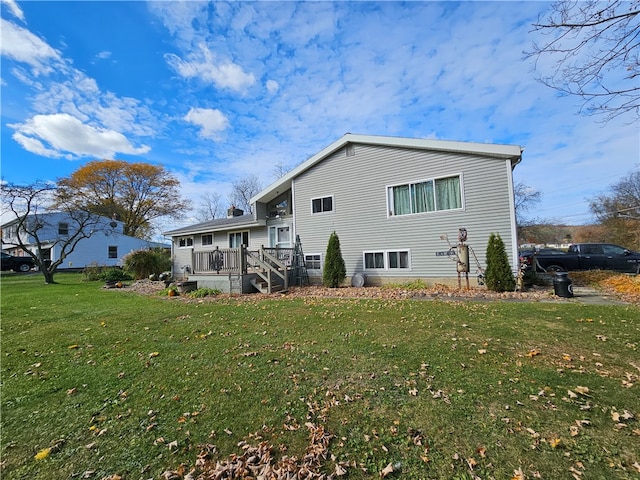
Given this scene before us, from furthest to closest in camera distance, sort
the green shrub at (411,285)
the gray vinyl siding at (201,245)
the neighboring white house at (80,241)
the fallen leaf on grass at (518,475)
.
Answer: the neighboring white house at (80,241)
the gray vinyl siding at (201,245)
the green shrub at (411,285)
the fallen leaf on grass at (518,475)

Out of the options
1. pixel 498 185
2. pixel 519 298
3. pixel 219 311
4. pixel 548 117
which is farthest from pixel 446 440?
pixel 548 117

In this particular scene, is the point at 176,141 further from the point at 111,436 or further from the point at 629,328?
the point at 629,328

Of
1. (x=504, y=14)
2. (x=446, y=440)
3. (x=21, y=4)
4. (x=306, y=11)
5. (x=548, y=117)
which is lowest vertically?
(x=446, y=440)

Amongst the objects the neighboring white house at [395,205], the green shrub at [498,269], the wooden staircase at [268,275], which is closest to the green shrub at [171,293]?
the neighboring white house at [395,205]

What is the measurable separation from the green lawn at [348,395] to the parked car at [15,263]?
30.4 meters

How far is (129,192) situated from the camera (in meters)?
37.8

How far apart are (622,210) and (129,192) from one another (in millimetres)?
52557

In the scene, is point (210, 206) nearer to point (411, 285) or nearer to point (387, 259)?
point (387, 259)

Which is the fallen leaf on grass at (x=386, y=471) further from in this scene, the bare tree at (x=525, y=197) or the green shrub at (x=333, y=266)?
the bare tree at (x=525, y=197)

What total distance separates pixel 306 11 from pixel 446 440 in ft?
34.5

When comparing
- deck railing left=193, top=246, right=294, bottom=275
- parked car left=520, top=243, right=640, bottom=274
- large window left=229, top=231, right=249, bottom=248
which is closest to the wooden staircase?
deck railing left=193, top=246, right=294, bottom=275

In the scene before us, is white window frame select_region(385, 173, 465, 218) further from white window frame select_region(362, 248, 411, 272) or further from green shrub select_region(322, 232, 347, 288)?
green shrub select_region(322, 232, 347, 288)

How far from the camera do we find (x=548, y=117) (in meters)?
9.59

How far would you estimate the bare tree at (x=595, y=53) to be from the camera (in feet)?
12.5
